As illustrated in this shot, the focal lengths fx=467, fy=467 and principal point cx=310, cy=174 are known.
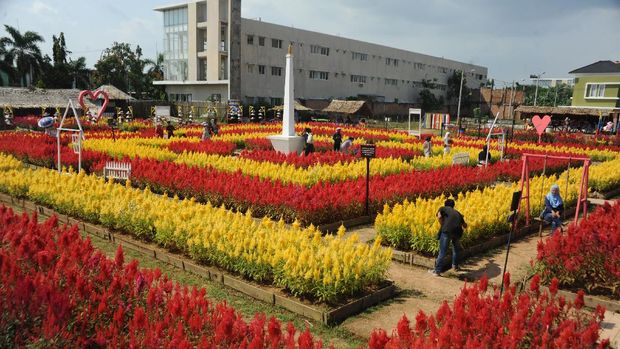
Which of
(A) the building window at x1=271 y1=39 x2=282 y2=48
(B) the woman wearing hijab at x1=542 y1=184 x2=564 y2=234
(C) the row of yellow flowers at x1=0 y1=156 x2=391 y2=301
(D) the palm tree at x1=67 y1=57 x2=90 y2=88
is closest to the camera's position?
(C) the row of yellow flowers at x1=0 y1=156 x2=391 y2=301

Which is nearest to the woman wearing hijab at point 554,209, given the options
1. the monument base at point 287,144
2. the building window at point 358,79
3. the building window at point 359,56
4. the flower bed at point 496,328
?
the flower bed at point 496,328

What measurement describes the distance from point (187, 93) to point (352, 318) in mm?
51147

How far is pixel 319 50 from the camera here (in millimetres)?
57750

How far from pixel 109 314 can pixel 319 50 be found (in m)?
55.6

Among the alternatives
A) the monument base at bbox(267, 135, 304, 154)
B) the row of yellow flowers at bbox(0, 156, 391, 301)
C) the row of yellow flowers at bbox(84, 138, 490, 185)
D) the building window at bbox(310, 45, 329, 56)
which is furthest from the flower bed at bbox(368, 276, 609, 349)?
the building window at bbox(310, 45, 329, 56)

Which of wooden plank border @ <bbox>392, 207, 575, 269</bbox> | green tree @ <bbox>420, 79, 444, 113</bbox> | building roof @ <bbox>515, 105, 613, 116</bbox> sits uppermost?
green tree @ <bbox>420, 79, 444, 113</bbox>

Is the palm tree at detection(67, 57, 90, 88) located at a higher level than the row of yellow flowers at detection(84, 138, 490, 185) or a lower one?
higher

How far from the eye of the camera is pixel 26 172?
1294 cm

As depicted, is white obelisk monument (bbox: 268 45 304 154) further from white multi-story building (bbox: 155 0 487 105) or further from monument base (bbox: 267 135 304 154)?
white multi-story building (bbox: 155 0 487 105)

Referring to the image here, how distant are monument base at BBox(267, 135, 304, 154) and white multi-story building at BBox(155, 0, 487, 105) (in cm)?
2972

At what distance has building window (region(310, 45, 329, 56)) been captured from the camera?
56.8m

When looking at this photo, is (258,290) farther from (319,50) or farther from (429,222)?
(319,50)

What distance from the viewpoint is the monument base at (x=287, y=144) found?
65.5ft

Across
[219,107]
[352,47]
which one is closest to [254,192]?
[219,107]
